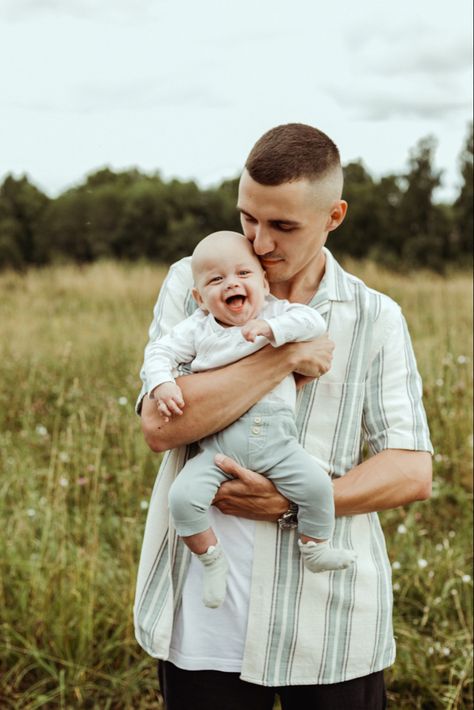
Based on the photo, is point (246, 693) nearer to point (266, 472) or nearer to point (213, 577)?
point (213, 577)

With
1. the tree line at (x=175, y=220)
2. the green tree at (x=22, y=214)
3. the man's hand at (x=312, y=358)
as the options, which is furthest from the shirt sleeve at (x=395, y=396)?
the green tree at (x=22, y=214)

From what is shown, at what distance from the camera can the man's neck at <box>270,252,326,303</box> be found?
1832 millimetres

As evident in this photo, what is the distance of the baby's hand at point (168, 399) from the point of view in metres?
1.67

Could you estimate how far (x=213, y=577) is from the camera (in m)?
1.66

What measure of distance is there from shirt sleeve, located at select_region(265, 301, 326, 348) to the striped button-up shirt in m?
0.08

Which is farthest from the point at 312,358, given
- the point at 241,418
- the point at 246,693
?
the point at 246,693

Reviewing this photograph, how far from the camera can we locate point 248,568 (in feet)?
5.78

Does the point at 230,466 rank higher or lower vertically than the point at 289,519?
higher

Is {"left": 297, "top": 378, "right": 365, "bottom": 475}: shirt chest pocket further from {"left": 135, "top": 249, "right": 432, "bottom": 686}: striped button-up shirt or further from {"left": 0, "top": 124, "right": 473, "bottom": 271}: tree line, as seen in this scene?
{"left": 0, "top": 124, "right": 473, "bottom": 271}: tree line

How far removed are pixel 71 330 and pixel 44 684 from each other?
5.39 meters

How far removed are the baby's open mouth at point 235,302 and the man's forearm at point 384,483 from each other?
0.42 meters

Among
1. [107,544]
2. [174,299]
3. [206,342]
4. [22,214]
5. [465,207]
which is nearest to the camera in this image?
[206,342]

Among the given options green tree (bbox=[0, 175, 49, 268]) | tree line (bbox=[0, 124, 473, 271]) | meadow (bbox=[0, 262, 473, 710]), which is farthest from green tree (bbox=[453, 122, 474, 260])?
green tree (bbox=[0, 175, 49, 268])

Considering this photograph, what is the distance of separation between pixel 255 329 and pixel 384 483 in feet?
1.40
